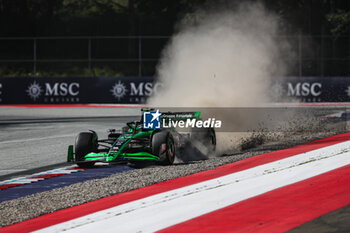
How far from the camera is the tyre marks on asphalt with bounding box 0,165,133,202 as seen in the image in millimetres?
8664

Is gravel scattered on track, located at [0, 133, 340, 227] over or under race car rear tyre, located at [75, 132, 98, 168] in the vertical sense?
under

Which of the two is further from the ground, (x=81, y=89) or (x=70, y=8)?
(x=70, y=8)

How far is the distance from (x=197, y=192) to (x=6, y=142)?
8176 mm

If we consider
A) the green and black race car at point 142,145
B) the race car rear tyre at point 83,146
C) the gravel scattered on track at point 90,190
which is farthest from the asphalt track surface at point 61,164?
the race car rear tyre at point 83,146

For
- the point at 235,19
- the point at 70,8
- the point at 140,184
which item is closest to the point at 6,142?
the point at 140,184

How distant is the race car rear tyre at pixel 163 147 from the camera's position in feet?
32.9

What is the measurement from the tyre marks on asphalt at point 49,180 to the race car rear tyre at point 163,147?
2.28 ft

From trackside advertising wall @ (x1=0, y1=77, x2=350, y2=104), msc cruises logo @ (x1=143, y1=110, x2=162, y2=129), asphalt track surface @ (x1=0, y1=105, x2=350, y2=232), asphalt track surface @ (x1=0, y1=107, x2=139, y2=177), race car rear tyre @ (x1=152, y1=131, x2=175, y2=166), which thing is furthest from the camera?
trackside advertising wall @ (x1=0, y1=77, x2=350, y2=104)

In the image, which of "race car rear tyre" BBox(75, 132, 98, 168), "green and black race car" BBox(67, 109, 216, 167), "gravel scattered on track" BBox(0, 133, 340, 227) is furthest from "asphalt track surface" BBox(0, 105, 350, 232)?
"race car rear tyre" BBox(75, 132, 98, 168)

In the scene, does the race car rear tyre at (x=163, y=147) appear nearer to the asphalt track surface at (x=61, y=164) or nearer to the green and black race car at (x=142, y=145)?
the green and black race car at (x=142, y=145)

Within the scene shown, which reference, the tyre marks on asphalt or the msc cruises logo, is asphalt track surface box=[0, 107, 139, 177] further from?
the msc cruises logo

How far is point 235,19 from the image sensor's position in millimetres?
28734

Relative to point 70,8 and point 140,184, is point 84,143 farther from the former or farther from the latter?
point 70,8

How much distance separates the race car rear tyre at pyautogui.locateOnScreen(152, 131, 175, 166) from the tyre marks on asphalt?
0.69 metres
